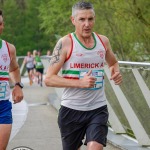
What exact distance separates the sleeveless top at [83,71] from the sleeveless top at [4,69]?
2.17 feet

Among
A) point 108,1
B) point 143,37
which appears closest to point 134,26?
point 143,37

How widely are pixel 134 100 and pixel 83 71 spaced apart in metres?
3.70

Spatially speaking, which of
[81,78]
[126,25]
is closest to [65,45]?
[81,78]

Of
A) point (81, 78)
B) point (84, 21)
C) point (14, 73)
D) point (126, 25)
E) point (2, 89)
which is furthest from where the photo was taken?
point (126, 25)

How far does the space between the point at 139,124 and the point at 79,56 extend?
12.2 feet

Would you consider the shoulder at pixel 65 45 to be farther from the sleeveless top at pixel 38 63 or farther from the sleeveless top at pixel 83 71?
the sleeveless top at pixel 38 63

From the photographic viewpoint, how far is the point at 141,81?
8906 mm

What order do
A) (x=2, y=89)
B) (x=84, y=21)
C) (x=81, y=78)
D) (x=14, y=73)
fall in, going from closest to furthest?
1. (x=81, y=78)
2. (x=84, y=21)
3. (x=2, y=89)
4. (x=14, y=73)

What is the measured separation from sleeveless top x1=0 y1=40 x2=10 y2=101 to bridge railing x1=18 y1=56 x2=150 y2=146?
7.20 feet

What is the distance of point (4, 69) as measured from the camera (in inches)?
257

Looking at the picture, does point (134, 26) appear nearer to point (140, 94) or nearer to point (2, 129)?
point (140, 94)

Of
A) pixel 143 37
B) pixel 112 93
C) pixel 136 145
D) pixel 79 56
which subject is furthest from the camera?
pixel 143 37

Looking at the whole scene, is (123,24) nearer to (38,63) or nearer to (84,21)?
(84,21)

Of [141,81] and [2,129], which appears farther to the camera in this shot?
[141,81]
